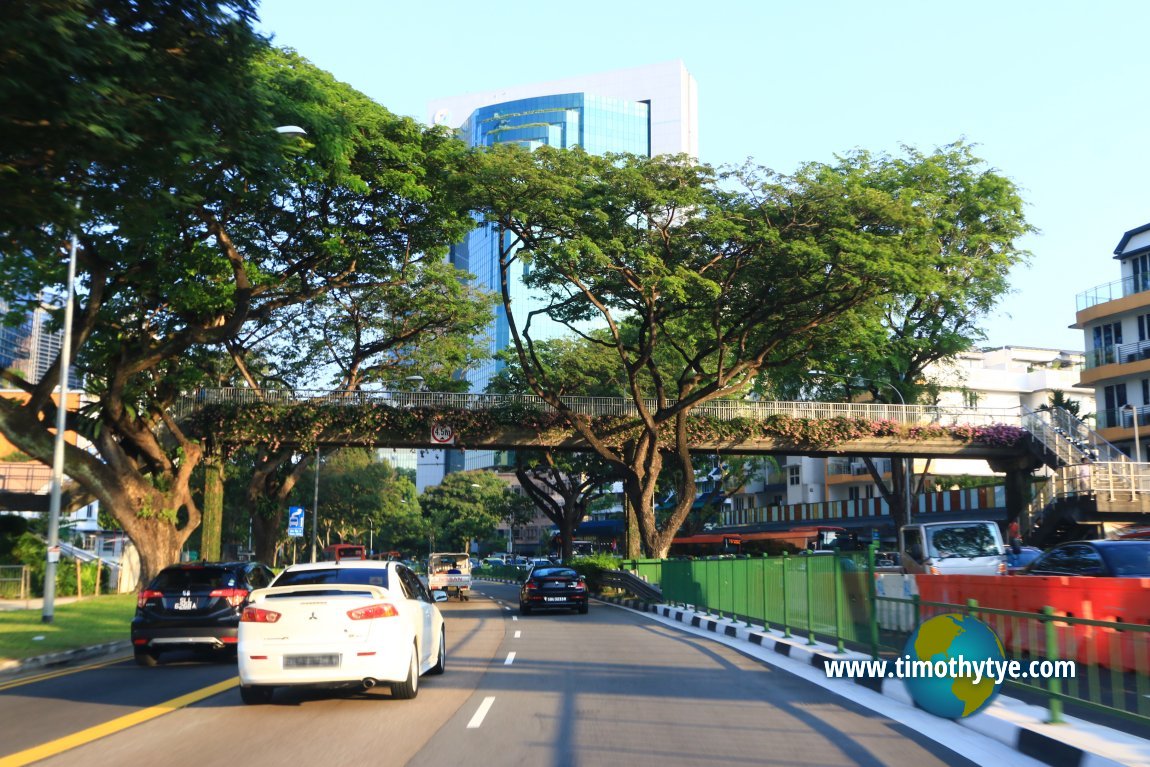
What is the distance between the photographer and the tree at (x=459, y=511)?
112m

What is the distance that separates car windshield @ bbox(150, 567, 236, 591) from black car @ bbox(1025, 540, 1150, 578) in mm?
12713

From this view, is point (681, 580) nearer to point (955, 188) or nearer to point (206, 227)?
point (206, 227)

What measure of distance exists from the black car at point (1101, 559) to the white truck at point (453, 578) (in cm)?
2852

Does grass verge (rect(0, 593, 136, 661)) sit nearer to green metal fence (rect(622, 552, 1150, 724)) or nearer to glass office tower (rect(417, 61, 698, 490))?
green metal fence (rect(622, 552, 1150, 724))

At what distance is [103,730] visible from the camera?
390 inches

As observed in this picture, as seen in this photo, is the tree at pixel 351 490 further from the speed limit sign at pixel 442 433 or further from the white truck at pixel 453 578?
the speed limit sign at pixel 442 433

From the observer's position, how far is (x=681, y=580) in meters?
29.2

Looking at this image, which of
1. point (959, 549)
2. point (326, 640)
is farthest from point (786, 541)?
point (326, 640)

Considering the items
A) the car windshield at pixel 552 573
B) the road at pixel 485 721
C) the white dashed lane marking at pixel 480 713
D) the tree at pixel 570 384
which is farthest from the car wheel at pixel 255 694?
the tree at pixel 570 384

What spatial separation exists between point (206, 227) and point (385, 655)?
1876cm

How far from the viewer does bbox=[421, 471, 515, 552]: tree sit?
112m

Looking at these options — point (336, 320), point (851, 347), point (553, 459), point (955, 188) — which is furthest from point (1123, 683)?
point (553, 459)

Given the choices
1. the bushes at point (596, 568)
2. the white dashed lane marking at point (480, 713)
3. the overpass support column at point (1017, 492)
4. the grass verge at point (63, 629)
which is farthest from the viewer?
the overpass support column at point (1017, 492)

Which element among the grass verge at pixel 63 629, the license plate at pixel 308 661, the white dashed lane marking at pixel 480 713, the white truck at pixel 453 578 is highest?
the license plate at pixel 308 661
